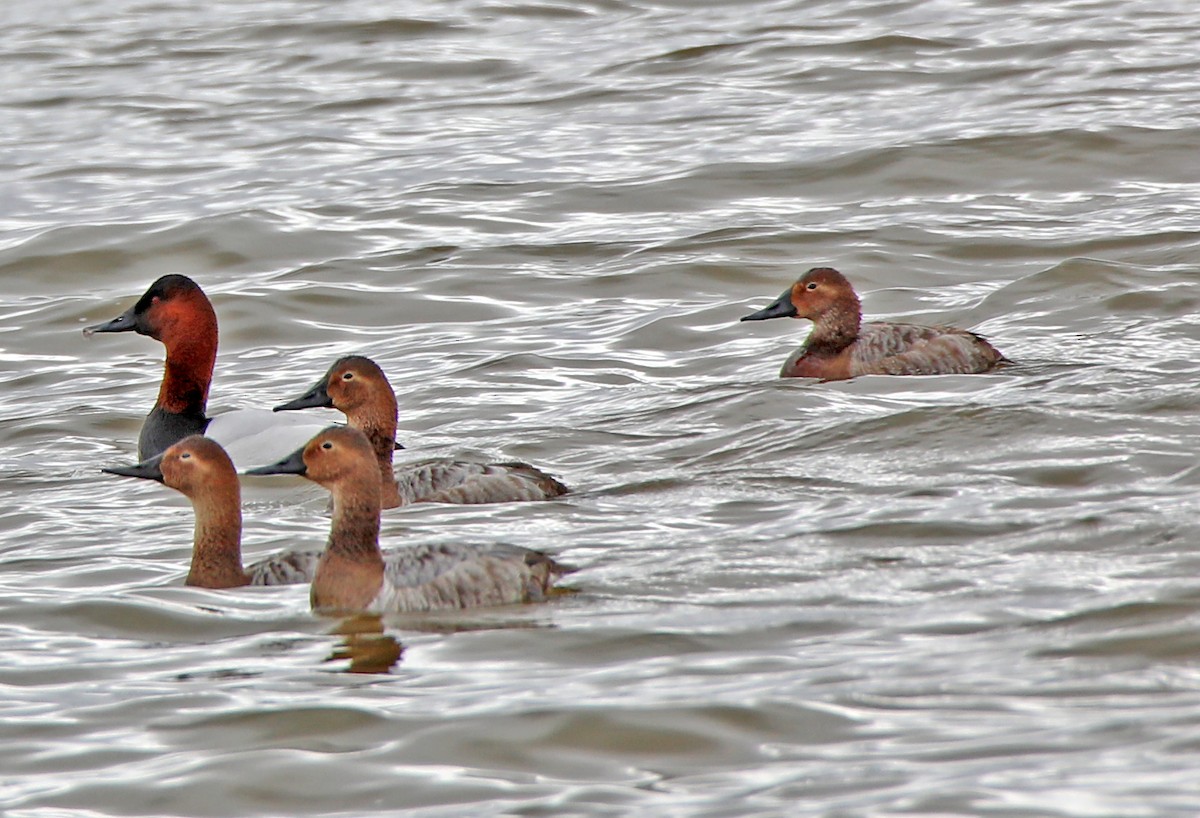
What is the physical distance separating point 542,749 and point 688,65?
14128mm

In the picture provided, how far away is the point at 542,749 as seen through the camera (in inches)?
240

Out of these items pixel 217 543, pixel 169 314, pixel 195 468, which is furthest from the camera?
pixel 169 314

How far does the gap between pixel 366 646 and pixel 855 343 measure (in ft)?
15.5

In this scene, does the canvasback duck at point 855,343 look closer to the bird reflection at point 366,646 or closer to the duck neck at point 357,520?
the duck neck at point 357,520

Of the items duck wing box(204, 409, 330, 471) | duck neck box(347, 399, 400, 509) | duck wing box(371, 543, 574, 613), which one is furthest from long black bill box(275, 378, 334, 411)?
duck wing box(371, 543, 574, 613)

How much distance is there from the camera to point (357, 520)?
7.73m

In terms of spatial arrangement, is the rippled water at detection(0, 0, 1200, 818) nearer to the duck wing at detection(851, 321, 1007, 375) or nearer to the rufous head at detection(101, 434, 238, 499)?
the duck wing at detection(851, 321, 1007, 375)

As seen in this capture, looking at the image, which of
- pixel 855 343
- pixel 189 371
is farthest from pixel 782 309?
pixel 189 371

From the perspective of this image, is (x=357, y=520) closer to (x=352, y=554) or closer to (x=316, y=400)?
(x=352, y=554)

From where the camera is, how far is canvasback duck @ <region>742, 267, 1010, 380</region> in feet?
35.3

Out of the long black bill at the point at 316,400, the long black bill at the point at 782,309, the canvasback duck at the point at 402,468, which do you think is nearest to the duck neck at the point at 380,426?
the canvasback duck at the point at 402,468

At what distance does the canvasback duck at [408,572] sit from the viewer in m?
7.54

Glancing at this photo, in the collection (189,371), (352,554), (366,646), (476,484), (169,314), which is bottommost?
(366,646)

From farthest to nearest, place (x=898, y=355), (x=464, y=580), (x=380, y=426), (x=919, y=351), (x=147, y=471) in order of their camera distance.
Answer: (x=898, y=355) → (x=919, y=351) → (x=380, y=426) → (x=147, y=471) → (x=464, y=580)
